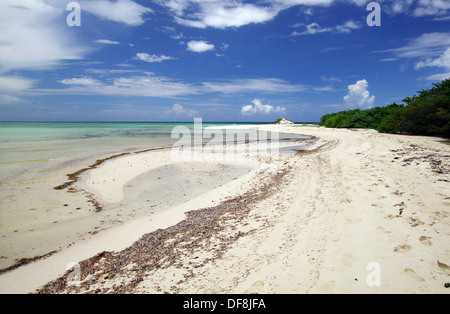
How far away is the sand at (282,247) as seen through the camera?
318 cm

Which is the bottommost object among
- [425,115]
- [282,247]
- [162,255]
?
[162,255]

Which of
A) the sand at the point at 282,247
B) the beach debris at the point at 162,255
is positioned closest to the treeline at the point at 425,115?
the sand at the point at 282,247

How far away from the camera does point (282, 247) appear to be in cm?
410

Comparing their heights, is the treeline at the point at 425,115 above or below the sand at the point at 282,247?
above

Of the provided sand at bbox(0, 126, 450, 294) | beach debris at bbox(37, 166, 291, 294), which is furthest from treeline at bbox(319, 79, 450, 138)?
beach debris at bbox(37, 166, 291, 294)

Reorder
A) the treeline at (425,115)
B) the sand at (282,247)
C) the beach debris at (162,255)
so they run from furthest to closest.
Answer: the treeline at (425,115)
the beach debris at (162,255)
the sand at (282,247)

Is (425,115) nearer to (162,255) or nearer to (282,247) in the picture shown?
(282,247)

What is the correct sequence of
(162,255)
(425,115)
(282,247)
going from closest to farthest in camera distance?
1. (282,247)
2. (162,255)
3. (425,115)

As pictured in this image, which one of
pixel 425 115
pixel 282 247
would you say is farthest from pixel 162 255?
pixel 425 115

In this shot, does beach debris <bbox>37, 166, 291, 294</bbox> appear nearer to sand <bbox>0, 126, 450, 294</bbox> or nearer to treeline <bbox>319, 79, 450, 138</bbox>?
sand <bbox>0, 126, 450, 294</bbox>

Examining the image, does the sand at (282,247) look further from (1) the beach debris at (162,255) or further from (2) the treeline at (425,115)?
(2) the treeline at (425,115)

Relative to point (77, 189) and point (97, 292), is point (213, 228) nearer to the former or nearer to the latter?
point (97, 292)

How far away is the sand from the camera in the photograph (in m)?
3.18

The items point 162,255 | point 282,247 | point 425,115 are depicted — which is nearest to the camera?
point 282,247
